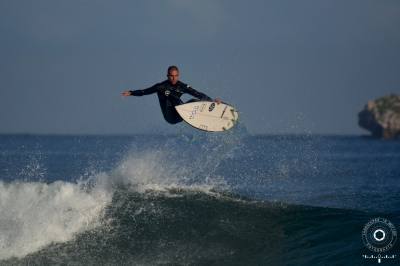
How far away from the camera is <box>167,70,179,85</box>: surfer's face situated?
550 inches

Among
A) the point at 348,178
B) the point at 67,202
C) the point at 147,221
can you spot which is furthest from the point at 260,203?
the point at 348,178

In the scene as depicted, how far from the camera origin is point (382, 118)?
432 feet

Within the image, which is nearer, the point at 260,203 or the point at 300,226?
the point at 300,226

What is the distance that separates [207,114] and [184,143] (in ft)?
118

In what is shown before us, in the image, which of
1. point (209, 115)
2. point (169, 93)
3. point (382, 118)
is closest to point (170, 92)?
point (169, 93)

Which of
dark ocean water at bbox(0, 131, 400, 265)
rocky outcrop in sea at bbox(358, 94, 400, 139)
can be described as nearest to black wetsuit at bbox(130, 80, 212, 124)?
dark ocean water at bbox(0, 131, 400, 265)

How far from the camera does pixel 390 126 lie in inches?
5123

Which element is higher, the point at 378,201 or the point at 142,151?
the point at 142,151

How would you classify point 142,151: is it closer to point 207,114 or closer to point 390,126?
point 207,114

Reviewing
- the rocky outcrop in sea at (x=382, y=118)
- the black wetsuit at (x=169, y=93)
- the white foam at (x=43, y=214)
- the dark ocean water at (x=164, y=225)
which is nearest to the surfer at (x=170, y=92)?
the black wetsuit at (x=169, y=93)

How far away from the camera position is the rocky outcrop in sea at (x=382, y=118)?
427ft

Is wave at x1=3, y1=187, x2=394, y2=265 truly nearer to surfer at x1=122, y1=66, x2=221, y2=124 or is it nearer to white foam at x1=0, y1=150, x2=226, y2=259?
white foam at x1=0, y1=150, x2=226, y2=259

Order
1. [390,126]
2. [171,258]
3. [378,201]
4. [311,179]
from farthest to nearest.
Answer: [390,126] → [311,179] → [378,201] → [171,258]

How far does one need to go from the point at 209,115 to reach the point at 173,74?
5.01 ft
